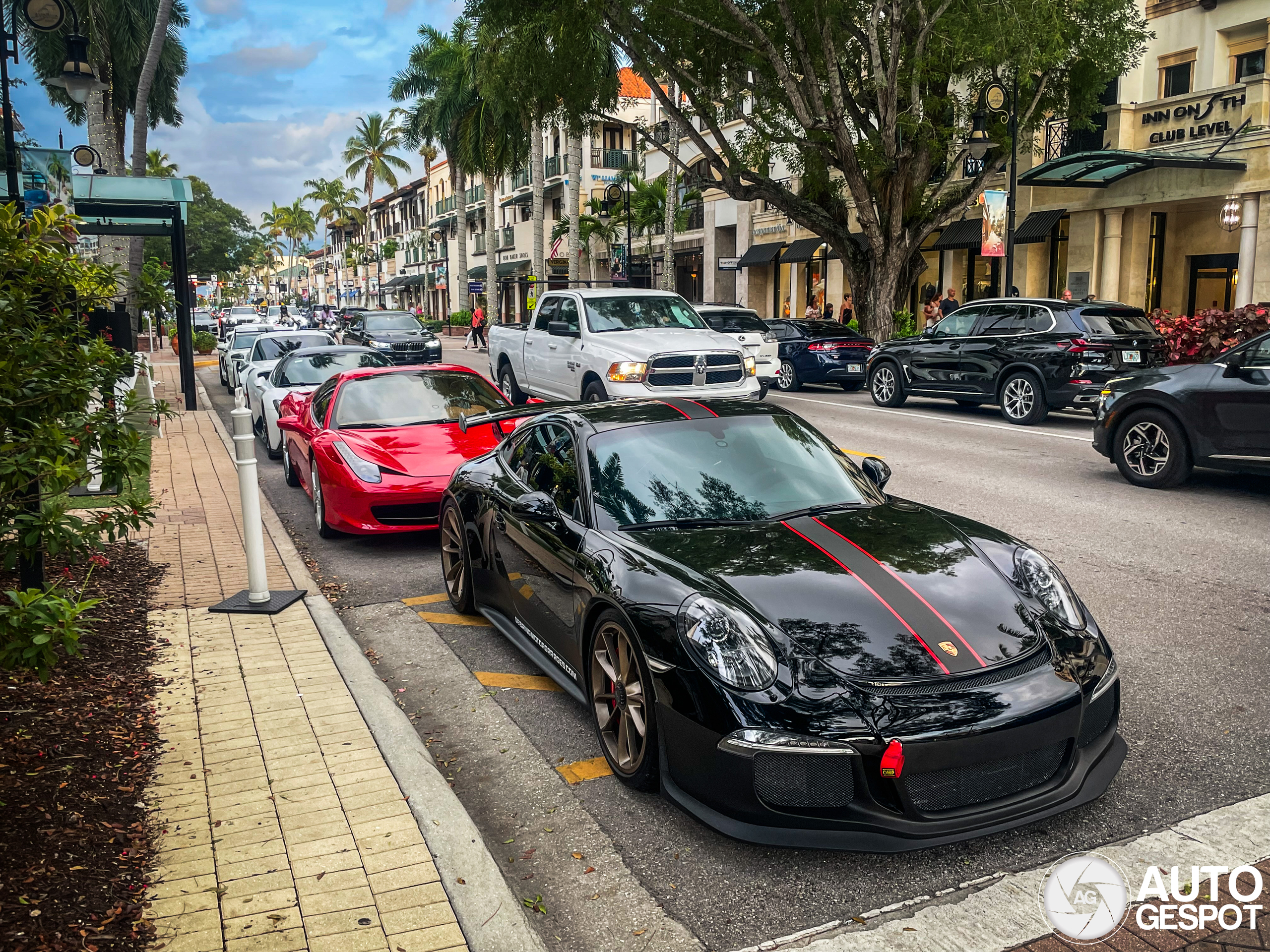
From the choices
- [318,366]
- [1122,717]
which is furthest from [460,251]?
[1122,717]

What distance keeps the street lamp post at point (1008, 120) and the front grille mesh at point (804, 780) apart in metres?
20.0

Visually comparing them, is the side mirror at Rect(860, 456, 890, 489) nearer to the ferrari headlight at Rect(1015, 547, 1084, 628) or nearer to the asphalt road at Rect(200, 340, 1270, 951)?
the ferrari headlight at Rect(1015, 547, 1084, 628)

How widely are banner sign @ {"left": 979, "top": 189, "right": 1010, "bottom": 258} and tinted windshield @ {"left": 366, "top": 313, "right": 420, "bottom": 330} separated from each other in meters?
16.0

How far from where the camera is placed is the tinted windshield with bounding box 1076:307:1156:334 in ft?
50.5

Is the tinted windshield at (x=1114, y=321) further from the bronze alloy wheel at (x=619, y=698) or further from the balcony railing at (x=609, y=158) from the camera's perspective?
the balcony railing at (x=609, y=158)

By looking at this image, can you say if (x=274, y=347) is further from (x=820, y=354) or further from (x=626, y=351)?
(x=820, y=354)

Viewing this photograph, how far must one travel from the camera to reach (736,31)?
79.0 ft

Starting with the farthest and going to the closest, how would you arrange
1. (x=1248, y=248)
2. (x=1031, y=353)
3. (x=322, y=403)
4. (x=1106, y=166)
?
(x=1106, y=166), (x=1248, y=248), (x=1031, y=353), (x=322, y=403)

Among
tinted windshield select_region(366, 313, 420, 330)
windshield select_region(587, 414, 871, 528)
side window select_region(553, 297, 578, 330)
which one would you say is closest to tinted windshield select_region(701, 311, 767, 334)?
side window select_region(553, 297, 578, 330)

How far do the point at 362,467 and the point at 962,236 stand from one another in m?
26.4

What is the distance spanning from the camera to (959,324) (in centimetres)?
1759

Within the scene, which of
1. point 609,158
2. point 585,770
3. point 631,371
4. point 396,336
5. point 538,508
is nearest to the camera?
point 585,770

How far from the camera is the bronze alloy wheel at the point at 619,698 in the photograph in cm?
409

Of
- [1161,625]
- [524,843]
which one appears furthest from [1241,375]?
[524,843]
